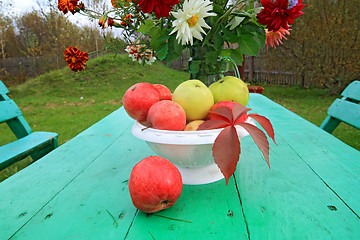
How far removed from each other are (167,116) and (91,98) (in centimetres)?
620

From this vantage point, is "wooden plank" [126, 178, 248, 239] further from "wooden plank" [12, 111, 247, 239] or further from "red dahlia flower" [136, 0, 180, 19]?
"red dahlia flower" [136, 0, 180, 19]

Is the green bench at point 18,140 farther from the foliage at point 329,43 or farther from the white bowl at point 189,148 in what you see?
the foliage at point 329,43

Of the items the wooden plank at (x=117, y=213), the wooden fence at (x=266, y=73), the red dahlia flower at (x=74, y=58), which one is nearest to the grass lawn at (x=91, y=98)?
the wooden fence at (x=266, y=73)

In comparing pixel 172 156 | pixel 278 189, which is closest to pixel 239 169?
pixel 278 189

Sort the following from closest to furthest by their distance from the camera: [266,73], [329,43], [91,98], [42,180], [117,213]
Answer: [117,213] → [42,180] → [329,43] → [91,98] → [266,73]

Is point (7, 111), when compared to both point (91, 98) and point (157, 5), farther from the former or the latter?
point (91, 98)

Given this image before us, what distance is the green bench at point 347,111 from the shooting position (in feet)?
4.86

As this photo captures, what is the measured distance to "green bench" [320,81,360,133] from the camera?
148 cm

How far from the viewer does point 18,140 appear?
1883mm

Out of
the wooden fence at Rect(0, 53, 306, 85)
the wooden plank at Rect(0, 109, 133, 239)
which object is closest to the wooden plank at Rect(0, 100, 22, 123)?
the wooden plank at Rect(0, 109, 133, 239)

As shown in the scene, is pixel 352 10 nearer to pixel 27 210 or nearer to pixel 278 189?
pixel 278 189

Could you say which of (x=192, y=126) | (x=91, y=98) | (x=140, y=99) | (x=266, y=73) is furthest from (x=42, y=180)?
(x=266, y=73)

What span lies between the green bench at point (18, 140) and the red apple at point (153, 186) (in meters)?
1.28

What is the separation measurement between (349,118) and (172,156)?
1302mm
